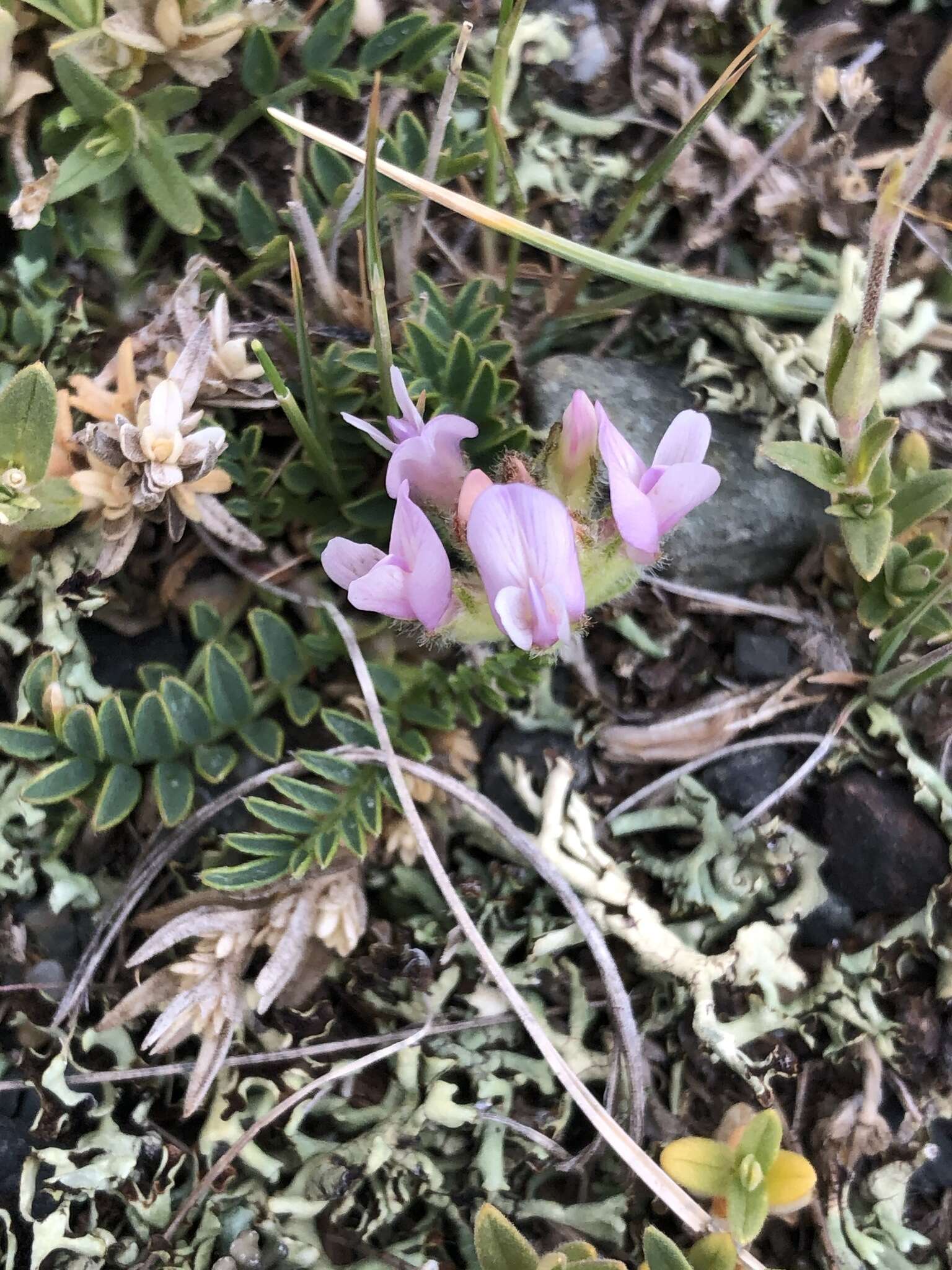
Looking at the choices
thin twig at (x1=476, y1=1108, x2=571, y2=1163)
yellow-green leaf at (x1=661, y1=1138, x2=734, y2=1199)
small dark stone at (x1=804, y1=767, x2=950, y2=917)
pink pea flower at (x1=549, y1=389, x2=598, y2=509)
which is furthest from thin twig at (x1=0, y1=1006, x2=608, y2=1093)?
pink pea flower at (x1=549, y1=389, x2=598, y2=509)

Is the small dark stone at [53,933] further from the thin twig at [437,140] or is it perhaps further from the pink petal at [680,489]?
the thin twig at [437,140]

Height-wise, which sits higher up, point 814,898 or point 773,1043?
point 814,898

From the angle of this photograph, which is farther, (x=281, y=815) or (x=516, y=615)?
(x=281, y=815)

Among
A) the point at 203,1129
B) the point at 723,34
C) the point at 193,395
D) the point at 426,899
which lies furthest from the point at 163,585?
the point at 723,34

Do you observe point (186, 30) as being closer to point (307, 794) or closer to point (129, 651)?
point (129, 651)

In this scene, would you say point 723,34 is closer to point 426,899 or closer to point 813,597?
point 813,597

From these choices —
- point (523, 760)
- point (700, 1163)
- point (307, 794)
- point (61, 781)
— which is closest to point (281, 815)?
point (307, 794)
